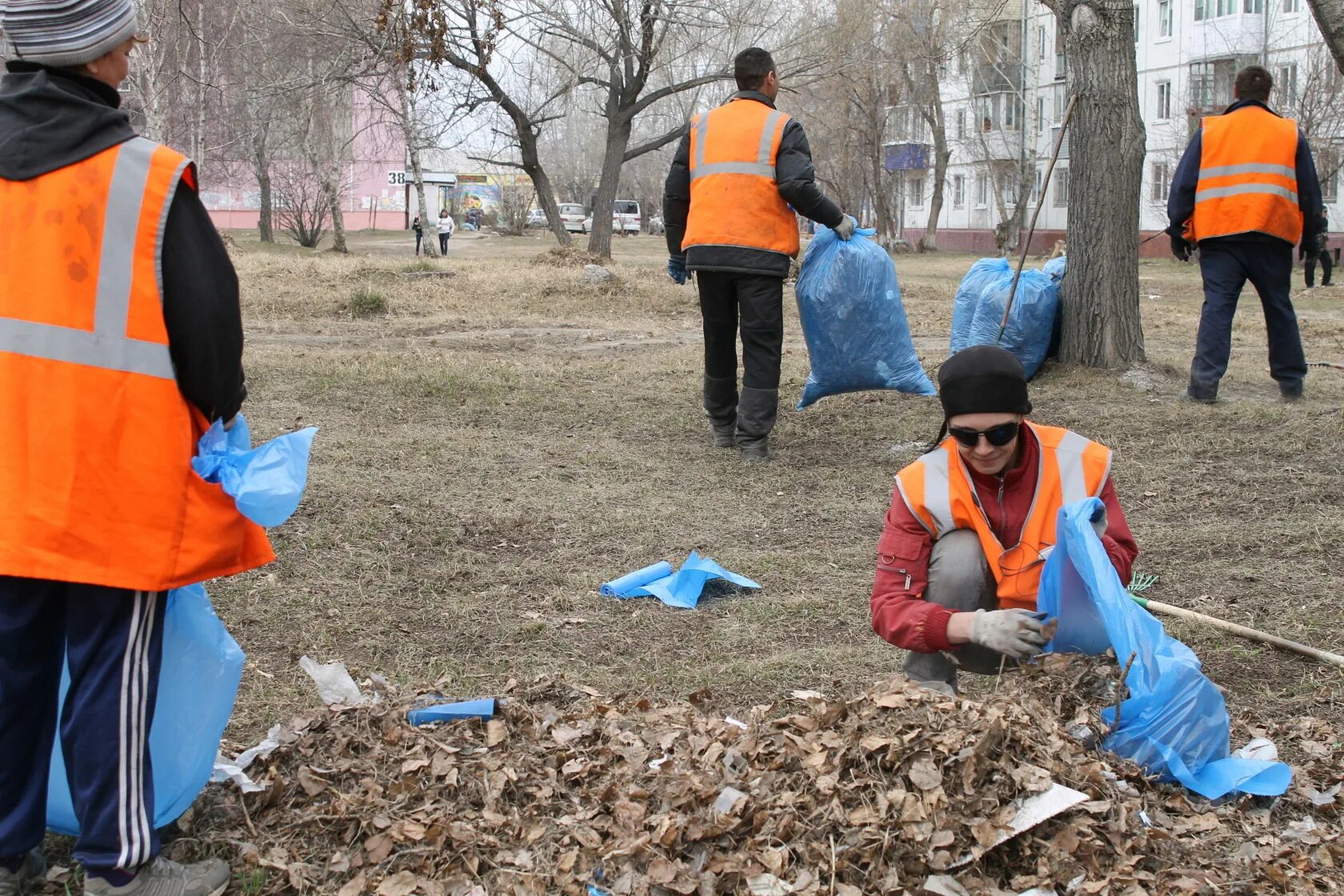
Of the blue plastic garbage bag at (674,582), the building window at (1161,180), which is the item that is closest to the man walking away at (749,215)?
the blue plastic garbage bag at (674,582)

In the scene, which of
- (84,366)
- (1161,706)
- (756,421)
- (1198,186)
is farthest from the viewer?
(1198,186)

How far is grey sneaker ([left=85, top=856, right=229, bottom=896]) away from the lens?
6.63 ft

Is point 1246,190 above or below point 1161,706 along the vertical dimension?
above

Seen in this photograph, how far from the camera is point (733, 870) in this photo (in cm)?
204

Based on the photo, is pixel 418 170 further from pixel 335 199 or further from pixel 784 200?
pixel 784 200

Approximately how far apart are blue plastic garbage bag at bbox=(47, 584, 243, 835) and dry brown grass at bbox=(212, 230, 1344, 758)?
0.66m

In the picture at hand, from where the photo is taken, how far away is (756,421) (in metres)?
5.75

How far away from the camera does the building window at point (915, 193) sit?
2003 inches

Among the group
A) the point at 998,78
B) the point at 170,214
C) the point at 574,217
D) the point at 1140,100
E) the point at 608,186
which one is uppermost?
the point at 998,78

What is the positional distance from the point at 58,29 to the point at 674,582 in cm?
246

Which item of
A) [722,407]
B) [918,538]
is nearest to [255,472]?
[918,538]

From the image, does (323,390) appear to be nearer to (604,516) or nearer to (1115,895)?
(604,516)

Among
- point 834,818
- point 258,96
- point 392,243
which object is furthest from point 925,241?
point 834,818

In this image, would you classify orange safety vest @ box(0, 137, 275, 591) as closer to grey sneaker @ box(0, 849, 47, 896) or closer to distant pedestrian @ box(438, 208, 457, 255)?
grey sneaker @ box(0, 849, 47, 896)
